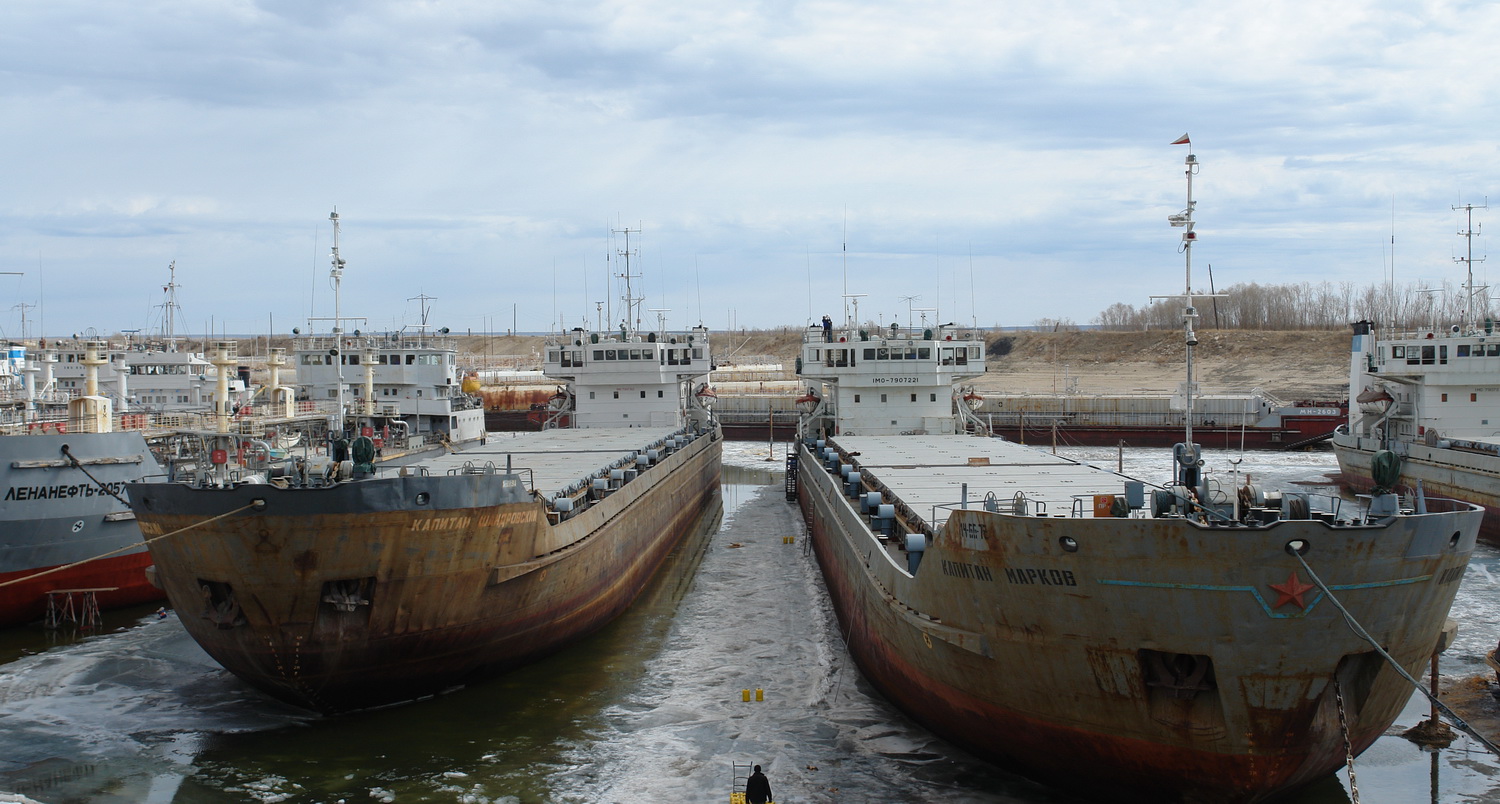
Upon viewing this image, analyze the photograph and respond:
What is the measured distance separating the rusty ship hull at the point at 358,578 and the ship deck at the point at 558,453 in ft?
12.8

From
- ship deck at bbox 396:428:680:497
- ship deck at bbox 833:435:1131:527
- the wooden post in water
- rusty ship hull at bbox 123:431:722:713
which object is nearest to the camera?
rusty ship hull at bbox 123:431:722:713

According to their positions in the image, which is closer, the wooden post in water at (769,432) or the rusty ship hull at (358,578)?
the rusty ship hull at (358,578)

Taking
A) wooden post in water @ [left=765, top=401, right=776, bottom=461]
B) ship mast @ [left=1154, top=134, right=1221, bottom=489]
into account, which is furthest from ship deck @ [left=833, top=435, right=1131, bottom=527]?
wooden post in water @ [left=765, top=401, right=776, bottom=461]

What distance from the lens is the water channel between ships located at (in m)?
13.1

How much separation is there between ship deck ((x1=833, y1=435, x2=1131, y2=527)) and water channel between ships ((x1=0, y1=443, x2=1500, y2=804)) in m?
3.44

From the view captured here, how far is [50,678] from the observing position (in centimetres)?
1772

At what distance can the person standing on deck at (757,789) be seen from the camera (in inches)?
477

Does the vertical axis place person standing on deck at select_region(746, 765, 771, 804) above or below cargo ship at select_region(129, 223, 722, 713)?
below

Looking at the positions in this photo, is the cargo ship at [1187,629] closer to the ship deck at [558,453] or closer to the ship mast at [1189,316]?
the ship mast at [1189,316]

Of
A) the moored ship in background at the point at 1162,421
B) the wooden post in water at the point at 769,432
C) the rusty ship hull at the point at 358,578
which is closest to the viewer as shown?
the rusty ship hull at the point at 358,578

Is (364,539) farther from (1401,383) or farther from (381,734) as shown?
(1401,383)

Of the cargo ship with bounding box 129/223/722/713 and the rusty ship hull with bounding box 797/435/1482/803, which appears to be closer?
the rusty ship hull with bounding box 797/435/1482/803

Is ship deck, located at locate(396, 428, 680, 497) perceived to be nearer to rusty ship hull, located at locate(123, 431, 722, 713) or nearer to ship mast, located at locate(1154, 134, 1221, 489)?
rusty ship hull, located at locate(123, 431, 722, 713)

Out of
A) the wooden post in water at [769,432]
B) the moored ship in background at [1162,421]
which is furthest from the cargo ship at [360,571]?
the wooden post in water at [769,432]
